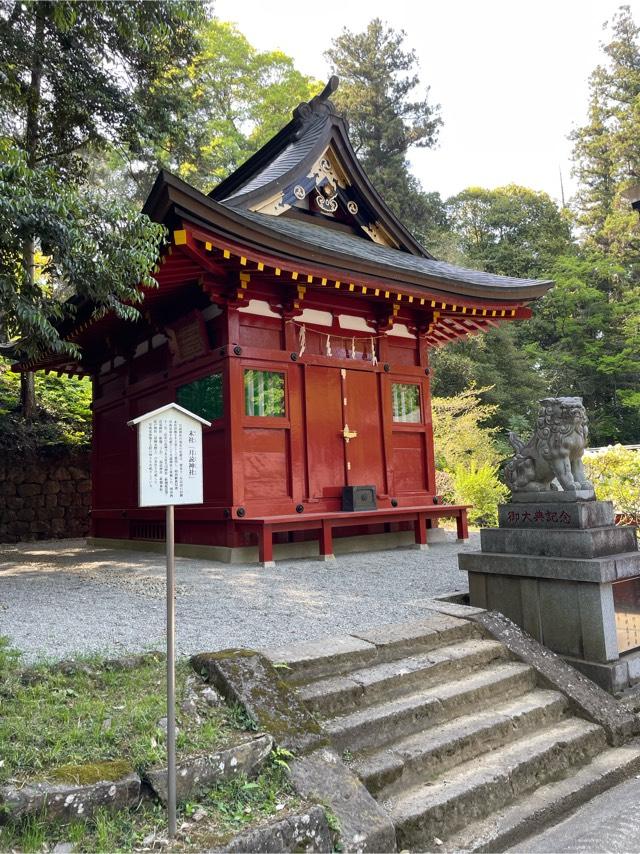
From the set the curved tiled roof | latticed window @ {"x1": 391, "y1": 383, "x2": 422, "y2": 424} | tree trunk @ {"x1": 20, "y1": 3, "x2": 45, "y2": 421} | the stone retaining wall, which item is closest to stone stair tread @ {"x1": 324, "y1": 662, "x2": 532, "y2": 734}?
tree trunk @ {"x1": 20, "y1": 3, "x2": 45, "y2": 421}

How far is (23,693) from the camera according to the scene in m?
2.88

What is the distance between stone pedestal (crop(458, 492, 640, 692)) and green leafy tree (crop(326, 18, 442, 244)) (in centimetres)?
2233

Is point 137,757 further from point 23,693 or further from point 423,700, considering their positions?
point 423,700

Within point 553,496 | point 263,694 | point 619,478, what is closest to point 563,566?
point 553,496

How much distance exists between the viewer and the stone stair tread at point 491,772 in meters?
2.74

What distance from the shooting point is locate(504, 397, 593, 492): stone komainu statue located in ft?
15.2

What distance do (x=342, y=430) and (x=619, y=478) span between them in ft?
17.8

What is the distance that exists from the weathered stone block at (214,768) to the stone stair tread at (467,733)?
0.51 meters

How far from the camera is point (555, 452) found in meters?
4.64

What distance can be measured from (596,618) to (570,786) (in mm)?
1325

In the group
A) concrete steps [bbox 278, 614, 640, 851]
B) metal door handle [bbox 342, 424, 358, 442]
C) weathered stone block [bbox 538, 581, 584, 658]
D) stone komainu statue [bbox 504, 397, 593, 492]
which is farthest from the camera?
metal door handle [bbox 342, 424, 358, 442]

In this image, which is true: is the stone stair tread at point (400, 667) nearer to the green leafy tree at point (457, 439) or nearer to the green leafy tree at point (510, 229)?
the green leafy tree at point (457, 439)

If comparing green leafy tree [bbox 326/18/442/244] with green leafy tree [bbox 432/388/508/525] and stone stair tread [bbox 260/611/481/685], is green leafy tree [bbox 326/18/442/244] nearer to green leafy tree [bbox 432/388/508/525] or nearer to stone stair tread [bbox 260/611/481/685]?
green leafy tree [bbox 432/388/508/525]

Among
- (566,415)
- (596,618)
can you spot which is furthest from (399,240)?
(596,618)
